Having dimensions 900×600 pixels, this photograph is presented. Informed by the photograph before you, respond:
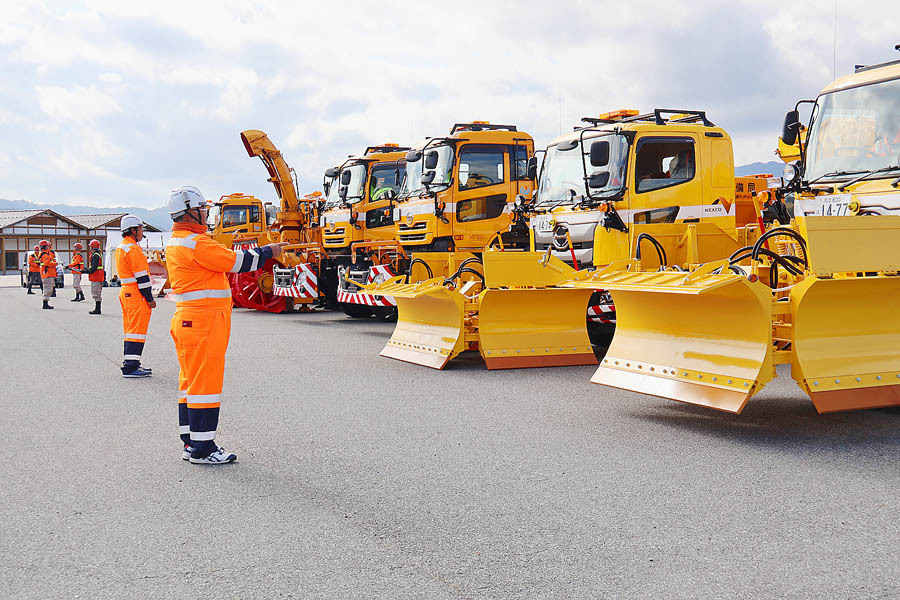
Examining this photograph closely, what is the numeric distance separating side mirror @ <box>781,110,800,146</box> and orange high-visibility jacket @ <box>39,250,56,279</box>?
826 inches

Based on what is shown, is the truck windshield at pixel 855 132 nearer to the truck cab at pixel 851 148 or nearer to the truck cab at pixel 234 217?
the truck cab at pixel 851 148

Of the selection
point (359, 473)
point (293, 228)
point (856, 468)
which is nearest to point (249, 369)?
point (359, 473)

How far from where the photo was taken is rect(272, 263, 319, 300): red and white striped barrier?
58.7 feet

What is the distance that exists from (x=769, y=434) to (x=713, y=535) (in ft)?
7.50

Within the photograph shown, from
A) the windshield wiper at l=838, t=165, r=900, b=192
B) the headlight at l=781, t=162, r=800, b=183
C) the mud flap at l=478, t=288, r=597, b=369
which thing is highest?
the headlight at l=781, t=162, r=800, b=183

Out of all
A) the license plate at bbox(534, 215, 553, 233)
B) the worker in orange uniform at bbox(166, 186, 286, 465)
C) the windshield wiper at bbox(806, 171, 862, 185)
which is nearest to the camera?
the worker in orange uniform at bbox(166, 186, 286, 465)

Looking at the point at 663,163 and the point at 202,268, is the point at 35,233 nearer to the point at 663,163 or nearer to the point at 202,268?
the point at 663,163

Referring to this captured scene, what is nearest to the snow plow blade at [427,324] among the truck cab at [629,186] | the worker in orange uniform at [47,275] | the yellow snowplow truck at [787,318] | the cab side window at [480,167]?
the truck cab at [629,186]

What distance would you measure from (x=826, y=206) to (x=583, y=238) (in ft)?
11.1

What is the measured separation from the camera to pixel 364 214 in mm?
16578

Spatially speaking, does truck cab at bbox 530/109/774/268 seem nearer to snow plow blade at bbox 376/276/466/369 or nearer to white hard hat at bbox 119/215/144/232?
snow plow blade at bbox 376/276/466/369

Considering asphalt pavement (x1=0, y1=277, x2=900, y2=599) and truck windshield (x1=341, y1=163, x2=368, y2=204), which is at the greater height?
truck windshield (x1=341, y1=163, x2=368, y2=204)

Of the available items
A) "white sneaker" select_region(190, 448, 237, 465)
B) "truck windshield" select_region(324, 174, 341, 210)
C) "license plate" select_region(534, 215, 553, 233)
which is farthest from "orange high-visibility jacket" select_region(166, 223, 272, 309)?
"truck windshield" select_region(324, 174, 341, 210)

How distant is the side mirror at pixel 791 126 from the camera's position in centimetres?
797
